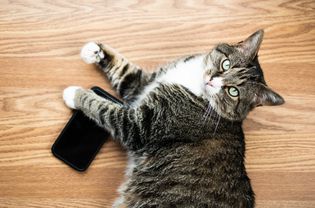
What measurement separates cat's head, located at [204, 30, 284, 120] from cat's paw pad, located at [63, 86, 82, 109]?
23.0 inches

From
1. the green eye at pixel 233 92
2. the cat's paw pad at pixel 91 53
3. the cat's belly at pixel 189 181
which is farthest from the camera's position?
the cat's paw pad at pixel 91 53

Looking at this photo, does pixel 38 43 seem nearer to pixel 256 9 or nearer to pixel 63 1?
pixel 63 1

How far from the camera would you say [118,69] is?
1.60 metres

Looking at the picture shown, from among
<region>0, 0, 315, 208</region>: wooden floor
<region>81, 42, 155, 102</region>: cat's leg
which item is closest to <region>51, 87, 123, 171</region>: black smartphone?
<region>0, 0, 315, 208</region>: wooden floor

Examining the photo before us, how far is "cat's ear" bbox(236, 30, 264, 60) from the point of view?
1399 millimetres

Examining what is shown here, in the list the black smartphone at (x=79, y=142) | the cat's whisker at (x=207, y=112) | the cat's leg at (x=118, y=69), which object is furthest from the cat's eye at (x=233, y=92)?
the black smartphone at (x=79, y=142)

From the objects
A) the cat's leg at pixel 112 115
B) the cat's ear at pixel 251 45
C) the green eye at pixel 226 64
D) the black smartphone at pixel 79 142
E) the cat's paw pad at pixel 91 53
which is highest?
the cat's ear at pixel 251 45

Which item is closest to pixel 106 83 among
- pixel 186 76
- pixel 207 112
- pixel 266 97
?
pixel 186 76

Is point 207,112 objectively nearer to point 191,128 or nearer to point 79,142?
point 191,128

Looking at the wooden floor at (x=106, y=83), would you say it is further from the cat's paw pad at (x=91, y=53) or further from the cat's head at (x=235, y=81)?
the cat's head at (x=235, y=81)

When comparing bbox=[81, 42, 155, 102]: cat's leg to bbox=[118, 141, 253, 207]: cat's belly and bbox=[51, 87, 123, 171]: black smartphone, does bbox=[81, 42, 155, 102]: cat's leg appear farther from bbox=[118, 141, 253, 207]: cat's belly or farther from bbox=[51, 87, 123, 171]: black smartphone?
bbox=[118, 141, 253, 207]: cat's belly

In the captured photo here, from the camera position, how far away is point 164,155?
1.44m

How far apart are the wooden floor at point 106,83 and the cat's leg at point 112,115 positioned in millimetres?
112

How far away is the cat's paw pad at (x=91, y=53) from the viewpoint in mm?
1570
